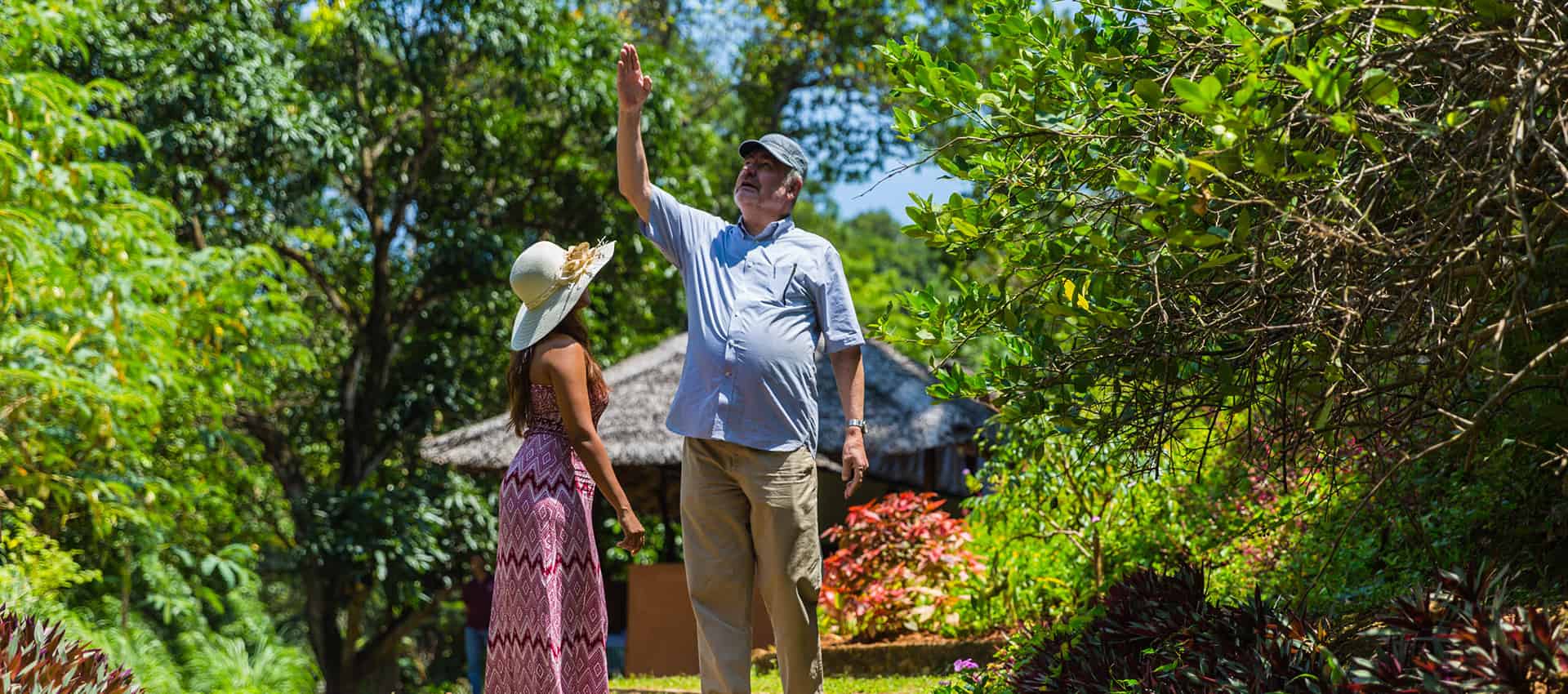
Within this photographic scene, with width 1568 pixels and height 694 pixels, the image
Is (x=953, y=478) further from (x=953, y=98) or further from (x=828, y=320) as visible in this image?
(x=953, y=98)

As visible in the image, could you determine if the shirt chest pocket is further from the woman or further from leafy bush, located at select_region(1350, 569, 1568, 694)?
leafy bush, located at select_region(1350, 569, 1568, 694)

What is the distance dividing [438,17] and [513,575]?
31.4 ft

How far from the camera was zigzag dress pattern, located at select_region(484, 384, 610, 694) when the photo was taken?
4.38 m

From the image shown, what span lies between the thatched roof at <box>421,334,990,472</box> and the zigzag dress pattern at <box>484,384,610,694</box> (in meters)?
6.47

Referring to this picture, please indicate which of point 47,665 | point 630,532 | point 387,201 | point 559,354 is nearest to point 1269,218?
point 630,532

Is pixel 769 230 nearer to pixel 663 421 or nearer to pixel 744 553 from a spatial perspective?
pixel 744 553

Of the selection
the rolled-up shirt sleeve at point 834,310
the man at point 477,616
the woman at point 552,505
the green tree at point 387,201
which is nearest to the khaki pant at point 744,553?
the woman at point 552,505

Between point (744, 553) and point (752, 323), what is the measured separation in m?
0.72

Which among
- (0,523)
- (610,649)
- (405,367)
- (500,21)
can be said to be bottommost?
(610,649)

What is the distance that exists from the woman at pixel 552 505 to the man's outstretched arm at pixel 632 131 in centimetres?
29

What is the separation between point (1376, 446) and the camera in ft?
10.5

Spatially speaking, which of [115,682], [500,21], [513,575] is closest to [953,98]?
[513,575]

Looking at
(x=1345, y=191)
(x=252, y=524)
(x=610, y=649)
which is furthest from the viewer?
(x=252, y=524)

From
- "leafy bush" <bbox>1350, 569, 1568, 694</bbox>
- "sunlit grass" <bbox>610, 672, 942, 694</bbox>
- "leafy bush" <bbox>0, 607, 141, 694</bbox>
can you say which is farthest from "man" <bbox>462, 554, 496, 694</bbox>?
"leafy bush" <bbox>1350, 569, 1568, 694</bbox>
